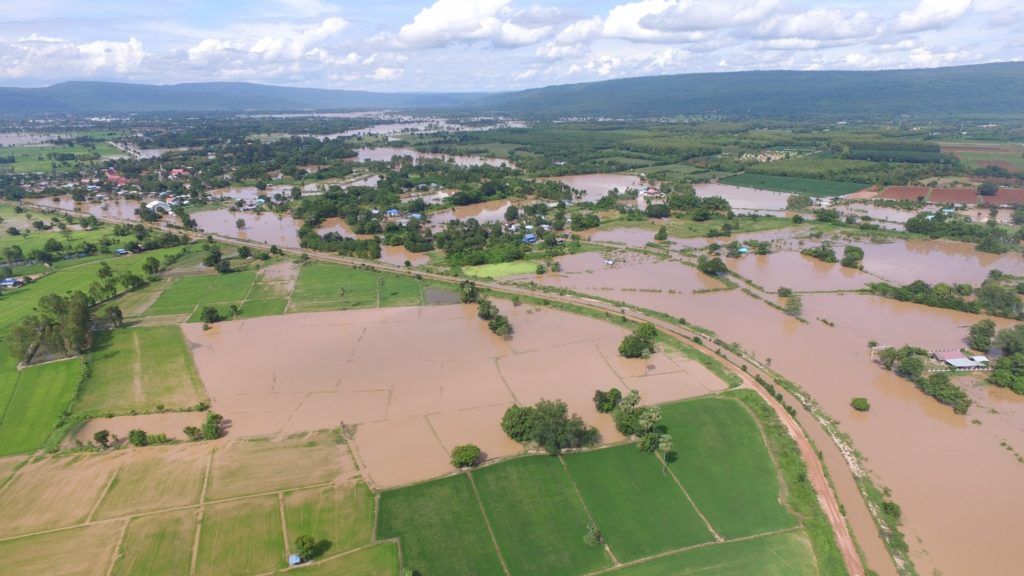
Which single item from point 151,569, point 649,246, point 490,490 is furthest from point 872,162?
point 151,569

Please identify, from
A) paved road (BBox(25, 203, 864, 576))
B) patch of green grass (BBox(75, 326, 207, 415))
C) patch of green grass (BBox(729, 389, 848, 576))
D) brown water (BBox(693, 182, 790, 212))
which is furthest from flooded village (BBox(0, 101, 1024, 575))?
brown water (BBox(693, 182, 790, 212))

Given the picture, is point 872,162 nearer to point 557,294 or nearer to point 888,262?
point 888,262

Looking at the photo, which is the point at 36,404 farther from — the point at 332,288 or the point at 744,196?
the point at 744,196

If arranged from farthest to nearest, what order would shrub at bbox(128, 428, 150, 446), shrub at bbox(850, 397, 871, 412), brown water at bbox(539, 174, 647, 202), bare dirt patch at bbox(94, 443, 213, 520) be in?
brown water at bbox(539, 174, 647, 202) < shrub at bbox(850, 397, 871, 412) < shrub at bbox(128, 428, 150, 446) < bare dirt patch at bbox(94, 443, 213, 520)

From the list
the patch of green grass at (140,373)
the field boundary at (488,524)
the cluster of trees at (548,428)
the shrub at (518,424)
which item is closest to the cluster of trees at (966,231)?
the cluster of trees at (548,428)

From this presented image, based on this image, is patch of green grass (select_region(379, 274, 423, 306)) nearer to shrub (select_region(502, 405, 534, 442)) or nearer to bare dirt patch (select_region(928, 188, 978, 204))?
shrub (select_region(502, 405, 534, 442))

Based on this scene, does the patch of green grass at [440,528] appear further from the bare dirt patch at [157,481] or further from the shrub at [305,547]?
the bare dirt patch at [157,481]

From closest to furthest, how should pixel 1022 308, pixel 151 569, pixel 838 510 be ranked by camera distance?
pixel 151 569 → pixel 838 510 → pixel 1022 308

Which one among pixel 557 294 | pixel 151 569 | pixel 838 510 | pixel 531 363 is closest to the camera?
pixel 151 569
